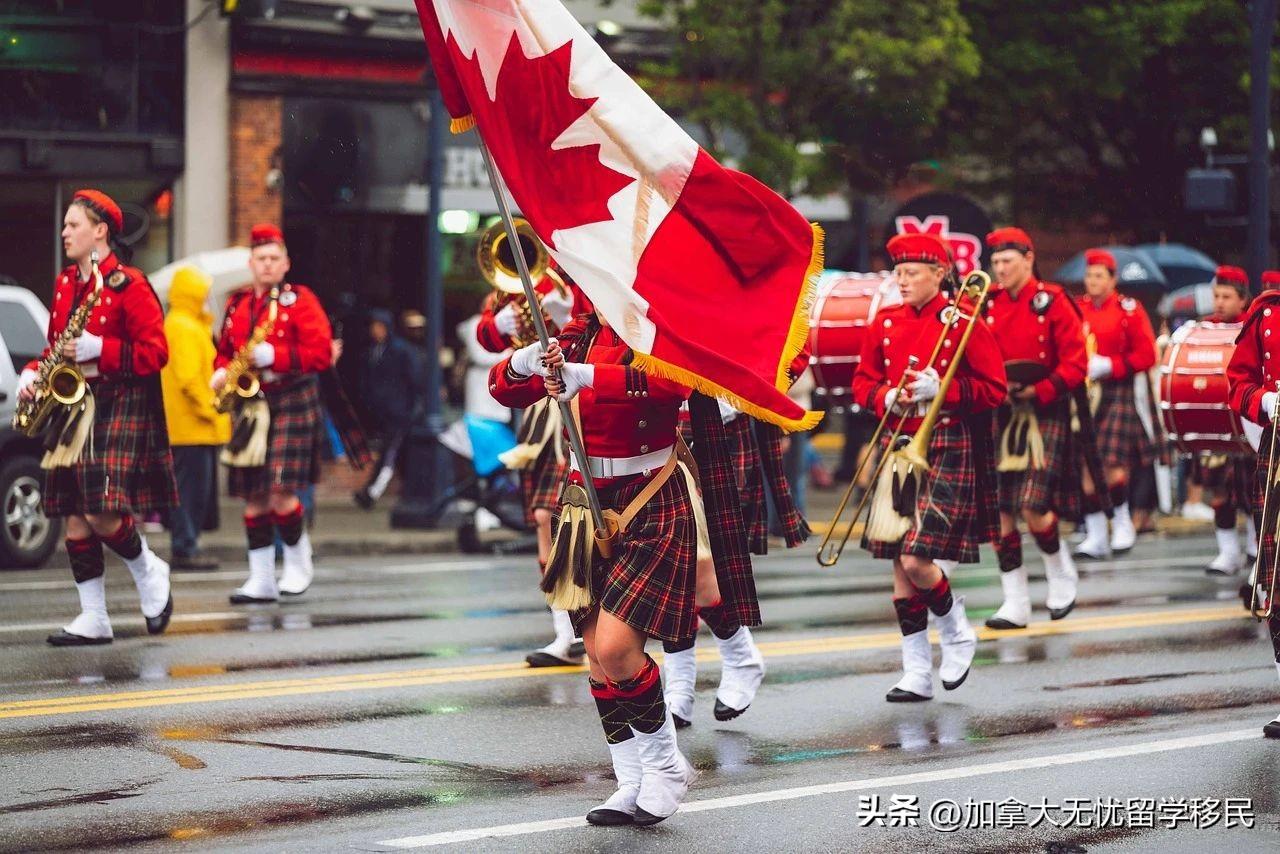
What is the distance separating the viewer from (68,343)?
10.2 m

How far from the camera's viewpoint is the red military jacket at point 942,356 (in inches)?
371

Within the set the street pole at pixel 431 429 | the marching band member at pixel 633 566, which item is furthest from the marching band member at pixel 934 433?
the street pole at pixel 431 429

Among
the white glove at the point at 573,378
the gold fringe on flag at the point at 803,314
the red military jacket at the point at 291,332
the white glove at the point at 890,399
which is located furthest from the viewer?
the red military jacket at the point at 291,332

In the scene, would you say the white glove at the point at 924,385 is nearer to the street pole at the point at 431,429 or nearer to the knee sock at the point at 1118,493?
the knee sock at the point at 1118,493

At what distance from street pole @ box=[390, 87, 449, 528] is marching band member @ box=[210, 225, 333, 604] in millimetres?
5493

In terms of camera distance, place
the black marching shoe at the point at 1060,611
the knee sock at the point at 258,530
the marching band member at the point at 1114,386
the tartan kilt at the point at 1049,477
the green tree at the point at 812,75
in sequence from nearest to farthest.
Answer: the tartan kilt at the point at 1049,477 < the black marching shoe at the point at 1060,611 < the knee sock at the point at 258,530 < the marching band member at the point at 1114,386 < the green tree at the point at 812,75

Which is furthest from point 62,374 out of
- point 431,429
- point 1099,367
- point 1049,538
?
point 431,429

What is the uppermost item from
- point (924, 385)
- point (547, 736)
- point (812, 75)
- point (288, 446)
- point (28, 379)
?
point (812, 75)

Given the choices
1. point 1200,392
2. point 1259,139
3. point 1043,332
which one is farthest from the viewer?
point 1259,139

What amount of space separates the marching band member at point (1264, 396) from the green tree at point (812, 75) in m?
10.7

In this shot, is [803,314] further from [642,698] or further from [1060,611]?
[1060,611]

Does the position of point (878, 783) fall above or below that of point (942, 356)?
below

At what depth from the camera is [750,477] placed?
359 inches

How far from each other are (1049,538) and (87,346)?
5.33 meters
